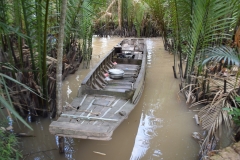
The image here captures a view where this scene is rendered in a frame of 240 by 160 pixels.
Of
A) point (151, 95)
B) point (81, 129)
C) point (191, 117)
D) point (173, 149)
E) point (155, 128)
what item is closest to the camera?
point (81, 129)

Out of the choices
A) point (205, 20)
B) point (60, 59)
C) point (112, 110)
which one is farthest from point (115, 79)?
point (60, 59)

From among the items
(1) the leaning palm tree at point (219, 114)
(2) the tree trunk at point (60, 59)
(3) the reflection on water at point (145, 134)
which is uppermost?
(2) the tree trunk at point (60, 59)

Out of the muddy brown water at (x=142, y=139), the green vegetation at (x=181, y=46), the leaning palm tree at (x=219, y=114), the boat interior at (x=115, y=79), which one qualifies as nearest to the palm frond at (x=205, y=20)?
the green vegetation at (x=181, y=46)

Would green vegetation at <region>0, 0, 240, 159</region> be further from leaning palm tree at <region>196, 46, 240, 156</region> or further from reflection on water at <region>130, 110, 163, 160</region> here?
reflection on water at <region>130, 110, 163, 160</region>

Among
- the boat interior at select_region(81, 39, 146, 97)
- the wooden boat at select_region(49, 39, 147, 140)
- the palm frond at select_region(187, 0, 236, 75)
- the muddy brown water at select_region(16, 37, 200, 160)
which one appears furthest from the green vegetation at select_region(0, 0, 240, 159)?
the boat interior at select_region(81, 39, 146, 97)

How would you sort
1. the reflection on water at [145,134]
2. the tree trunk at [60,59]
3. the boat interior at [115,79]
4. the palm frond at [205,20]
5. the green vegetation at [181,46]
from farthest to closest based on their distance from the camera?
1. the boat interior at [115,79]
2. the palm frond at [205,20]
3. the reflection on water at [145,134]
4. the green vegetation at [181,46]
5. the tree trunk at [60,59]

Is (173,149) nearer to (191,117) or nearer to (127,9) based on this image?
(191,117)

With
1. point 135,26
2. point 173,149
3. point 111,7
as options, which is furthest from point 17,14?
point 111,7

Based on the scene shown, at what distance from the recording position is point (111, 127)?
2.62m

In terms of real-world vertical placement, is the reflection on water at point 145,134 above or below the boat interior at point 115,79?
below

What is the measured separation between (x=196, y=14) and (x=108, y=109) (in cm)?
232

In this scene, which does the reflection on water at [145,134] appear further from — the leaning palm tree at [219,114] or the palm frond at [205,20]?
the palm frond at [205,20]

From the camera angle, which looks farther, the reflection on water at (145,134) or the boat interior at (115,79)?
the boat interior at (115,79)

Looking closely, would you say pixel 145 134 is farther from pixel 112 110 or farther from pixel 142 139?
pixel 112 110
